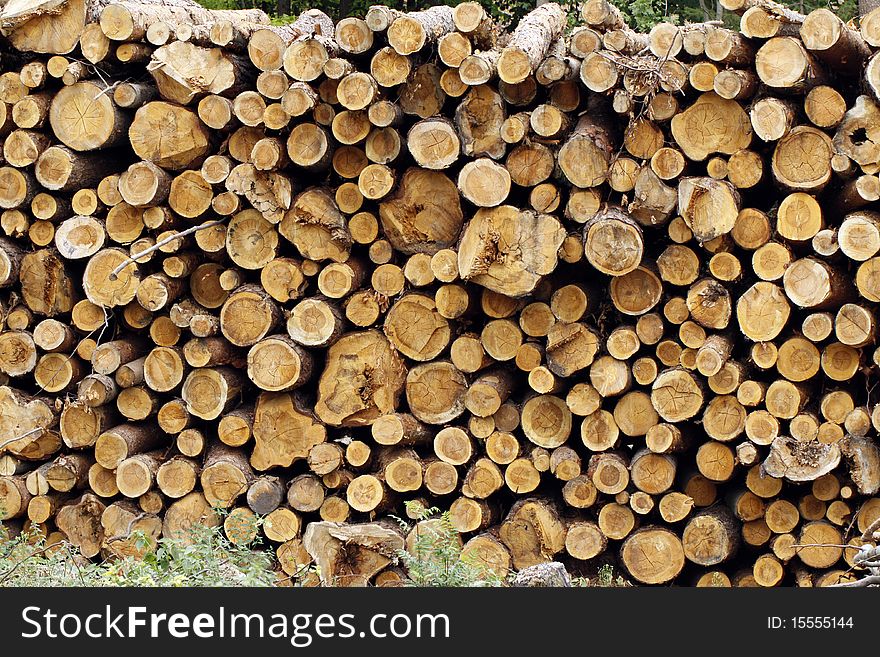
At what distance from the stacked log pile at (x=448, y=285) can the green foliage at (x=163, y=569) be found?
21.1 inches

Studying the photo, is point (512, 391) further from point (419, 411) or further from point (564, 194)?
point (564, 194)

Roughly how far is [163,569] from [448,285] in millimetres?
1744

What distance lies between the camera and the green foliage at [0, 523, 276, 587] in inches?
149

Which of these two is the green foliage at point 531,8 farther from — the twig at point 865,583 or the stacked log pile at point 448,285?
the twig at point 865,583

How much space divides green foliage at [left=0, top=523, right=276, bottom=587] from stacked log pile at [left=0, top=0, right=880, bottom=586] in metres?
0.54

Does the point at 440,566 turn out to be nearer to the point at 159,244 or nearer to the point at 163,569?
the point at 163,569

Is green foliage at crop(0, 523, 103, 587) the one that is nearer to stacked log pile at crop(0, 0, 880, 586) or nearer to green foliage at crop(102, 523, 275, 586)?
green foliage at crop(102, 523, 275, 586)

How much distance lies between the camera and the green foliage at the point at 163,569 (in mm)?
3783

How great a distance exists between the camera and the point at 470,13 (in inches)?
183

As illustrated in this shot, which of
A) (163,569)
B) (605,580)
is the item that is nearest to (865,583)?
(605,580)

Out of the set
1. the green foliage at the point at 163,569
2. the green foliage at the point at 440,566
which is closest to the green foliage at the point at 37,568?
the green foliage at the point at 163,569

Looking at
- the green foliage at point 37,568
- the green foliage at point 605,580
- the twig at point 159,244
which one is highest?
the twig at point 159,244

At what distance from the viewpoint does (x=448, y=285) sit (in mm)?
4910
